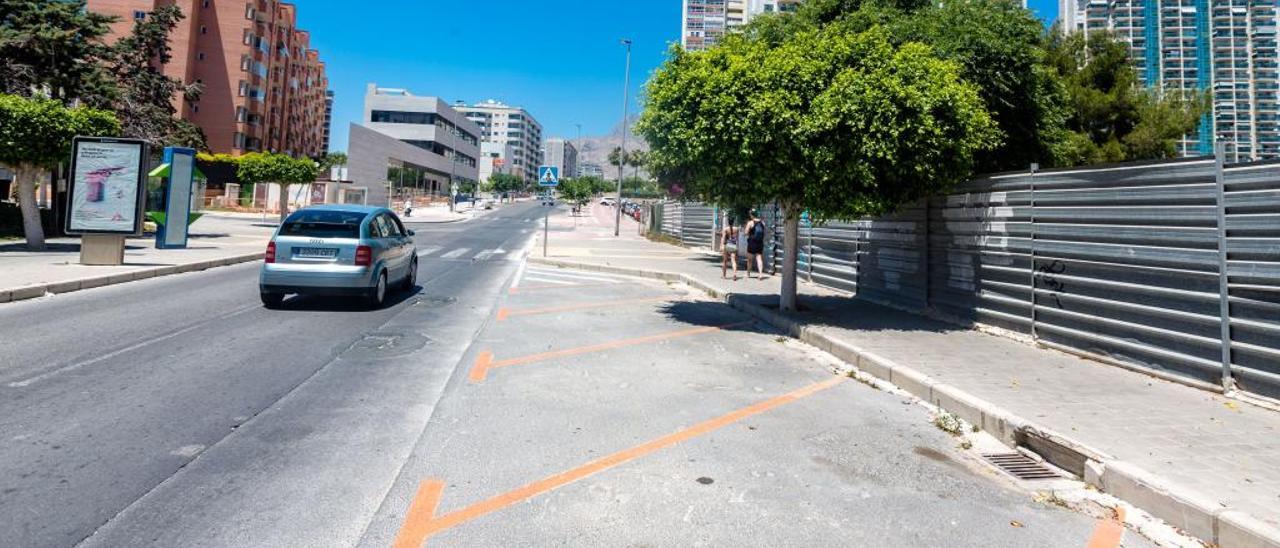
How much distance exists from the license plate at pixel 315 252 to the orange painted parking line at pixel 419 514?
23.0 feet

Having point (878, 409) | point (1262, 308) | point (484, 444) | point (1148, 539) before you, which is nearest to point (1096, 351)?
point (1262, 308)

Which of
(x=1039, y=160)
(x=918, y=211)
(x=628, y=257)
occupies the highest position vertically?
(x=1039, y=160)

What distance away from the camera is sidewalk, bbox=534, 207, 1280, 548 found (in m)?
3.75

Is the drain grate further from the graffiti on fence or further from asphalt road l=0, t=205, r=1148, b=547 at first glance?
the graffiti on fence

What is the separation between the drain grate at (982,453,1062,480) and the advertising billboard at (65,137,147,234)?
1665 cm

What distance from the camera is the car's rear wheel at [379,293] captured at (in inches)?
408

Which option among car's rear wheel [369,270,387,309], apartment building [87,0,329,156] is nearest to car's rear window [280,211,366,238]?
car's rear wheel [369,270,387,309]

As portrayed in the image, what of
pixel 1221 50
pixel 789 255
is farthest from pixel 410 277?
pixel 1221 50

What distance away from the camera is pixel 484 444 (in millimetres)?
4629

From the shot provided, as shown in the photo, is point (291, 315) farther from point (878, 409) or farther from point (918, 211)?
point (918, 211)

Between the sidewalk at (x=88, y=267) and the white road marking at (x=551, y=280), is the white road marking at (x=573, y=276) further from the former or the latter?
the sidewalk at (x=88, y=267)

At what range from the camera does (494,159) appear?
161875 mm

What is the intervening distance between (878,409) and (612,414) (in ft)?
7.97

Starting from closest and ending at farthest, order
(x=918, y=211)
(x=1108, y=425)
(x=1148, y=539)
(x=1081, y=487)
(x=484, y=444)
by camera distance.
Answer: (x=1148, y=539)
(x=1081, y=487)
(x=484, y=444)
(x=1108, y=425)
(x=918, y=211)
